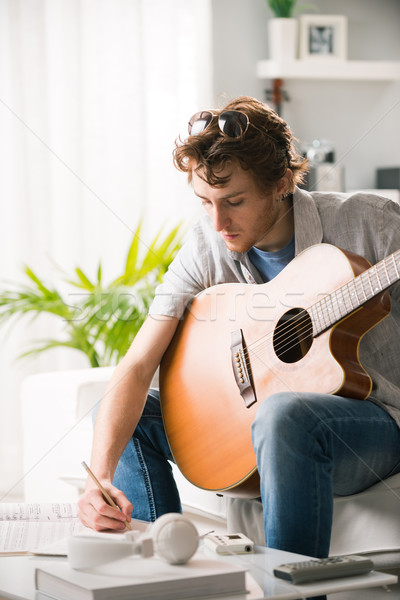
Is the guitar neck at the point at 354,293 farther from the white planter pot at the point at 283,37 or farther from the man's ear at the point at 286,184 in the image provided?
the white planter pot at the point at 283,37

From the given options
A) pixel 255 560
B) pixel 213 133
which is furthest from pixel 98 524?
pixel 213 133

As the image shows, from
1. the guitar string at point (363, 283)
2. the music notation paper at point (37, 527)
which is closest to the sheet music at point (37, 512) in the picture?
the music notation paper at point (37, 527)

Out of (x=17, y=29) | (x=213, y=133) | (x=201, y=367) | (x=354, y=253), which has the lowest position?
(x=201, y=367)

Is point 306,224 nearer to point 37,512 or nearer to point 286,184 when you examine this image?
point 286,184

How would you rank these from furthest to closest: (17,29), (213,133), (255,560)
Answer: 1. (17,29)
2. (213,133)
3. (255,560)

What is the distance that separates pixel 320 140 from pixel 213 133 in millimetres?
1888

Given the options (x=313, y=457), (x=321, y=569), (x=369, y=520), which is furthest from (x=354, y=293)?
(x=321, y=569)

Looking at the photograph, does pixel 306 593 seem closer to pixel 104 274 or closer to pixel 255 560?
pixel 255 560

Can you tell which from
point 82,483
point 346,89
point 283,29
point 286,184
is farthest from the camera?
point 346,89

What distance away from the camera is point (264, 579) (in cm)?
92

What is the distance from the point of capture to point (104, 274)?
121 inches

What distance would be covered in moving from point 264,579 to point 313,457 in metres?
0.28

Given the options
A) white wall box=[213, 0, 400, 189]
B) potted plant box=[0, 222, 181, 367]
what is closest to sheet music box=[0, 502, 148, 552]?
potted plant box=[0, 222, 181, 367]

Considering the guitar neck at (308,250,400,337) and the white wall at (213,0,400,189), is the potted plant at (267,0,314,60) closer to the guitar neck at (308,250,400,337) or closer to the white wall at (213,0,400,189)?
the white wall at (213,0,400,189)
